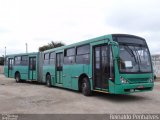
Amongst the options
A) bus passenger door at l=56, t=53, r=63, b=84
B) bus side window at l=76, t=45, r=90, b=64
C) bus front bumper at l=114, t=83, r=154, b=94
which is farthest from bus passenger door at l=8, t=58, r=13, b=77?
bus front bumper at l=114, t=83, r=154, b=94

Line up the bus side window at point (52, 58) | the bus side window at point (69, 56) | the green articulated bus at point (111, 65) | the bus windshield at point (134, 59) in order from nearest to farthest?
the green articulated bus at point (111, 65) < the bus windshield at point (134, 59) < the bus side window at point (69, 56) < the bus side window at point (52, 58)

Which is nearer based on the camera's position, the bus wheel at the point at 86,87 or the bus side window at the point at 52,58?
the bus wheel at the point at 86,87

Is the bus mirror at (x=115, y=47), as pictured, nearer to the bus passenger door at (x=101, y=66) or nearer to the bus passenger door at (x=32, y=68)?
the bus passenger door at (x=101, y=66)

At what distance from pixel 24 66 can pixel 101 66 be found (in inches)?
497

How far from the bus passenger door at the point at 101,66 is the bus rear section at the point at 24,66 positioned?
380 inches

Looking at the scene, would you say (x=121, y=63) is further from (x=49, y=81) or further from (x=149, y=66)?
(x=49, y=81)

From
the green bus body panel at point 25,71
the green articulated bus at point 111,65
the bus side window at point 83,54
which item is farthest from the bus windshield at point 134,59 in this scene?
the green bus body panel at point 25,71

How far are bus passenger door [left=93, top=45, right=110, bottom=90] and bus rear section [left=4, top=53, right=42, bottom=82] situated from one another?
31.7 feet

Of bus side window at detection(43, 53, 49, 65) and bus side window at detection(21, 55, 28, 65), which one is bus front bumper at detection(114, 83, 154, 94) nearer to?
bus side window at detection(43, 53, 49, 65)

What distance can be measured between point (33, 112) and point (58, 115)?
1.04 meters

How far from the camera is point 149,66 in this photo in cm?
1109

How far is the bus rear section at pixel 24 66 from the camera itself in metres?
20.8

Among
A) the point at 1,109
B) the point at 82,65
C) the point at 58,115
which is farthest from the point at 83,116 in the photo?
the point at 82,65

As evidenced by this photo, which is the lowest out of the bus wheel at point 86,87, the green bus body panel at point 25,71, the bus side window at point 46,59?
the bus wheel at point 86,87
